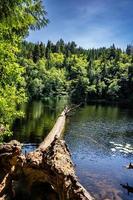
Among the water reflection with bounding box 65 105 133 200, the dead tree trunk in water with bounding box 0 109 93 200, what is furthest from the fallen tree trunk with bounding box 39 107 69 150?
the dead tree trunk in water with bounding box 0 109 93 200

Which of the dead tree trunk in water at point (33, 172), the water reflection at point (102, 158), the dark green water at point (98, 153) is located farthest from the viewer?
the dark green water at point (98, 153)

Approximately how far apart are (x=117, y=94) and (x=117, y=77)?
54.6 ft

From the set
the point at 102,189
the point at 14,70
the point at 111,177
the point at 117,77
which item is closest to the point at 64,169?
the point at 14,70

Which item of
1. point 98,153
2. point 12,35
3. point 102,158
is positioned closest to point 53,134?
point 102,158

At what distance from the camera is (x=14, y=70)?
21.2 metres

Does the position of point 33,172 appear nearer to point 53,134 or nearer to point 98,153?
point 53,134

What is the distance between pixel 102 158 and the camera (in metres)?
38.0

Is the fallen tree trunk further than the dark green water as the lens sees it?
Yes

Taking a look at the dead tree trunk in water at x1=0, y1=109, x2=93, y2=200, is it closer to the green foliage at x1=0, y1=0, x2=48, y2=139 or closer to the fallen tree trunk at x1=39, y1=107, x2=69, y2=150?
the fallen tree trunk at x1=39, y1=107, x2=69, y2=150

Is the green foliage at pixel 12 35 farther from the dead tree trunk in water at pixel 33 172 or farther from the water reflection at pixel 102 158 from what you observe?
the water reflection at pixel 102 158

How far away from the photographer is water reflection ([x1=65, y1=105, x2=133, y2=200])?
26750 mm

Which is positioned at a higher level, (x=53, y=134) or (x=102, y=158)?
(x=53, y=134)

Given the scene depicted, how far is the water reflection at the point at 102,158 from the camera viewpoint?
26750mm

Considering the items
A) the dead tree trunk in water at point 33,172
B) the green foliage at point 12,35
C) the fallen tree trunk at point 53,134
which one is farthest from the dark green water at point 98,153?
the dead tree trunk in water at point 33,172
